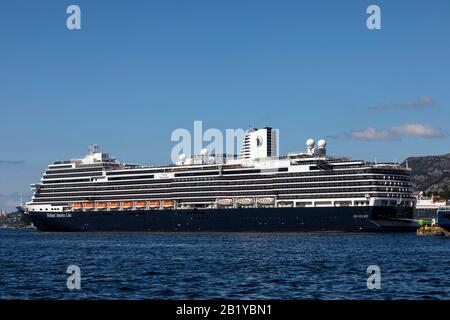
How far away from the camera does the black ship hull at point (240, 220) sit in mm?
135750

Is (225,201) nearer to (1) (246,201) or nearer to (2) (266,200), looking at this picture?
(1) (246,201)

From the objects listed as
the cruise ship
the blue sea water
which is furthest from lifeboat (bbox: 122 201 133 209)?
the blue sea water

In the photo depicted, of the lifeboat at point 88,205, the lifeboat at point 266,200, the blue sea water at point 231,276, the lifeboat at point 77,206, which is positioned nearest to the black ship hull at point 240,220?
the lifeboat at point 77,206

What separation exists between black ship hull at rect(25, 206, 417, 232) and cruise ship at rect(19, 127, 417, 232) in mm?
188

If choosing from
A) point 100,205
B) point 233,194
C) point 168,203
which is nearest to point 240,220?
point 233,194

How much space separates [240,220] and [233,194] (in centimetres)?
1059

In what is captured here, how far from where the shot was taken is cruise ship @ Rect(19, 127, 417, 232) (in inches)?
5487

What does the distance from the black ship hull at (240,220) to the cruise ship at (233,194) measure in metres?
0.19

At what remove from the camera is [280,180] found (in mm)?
150875

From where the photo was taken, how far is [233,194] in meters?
156

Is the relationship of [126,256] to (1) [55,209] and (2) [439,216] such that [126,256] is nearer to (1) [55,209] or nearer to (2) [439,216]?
(2) [439,216]

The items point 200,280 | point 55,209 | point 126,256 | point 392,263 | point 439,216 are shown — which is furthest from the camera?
point 55,209
